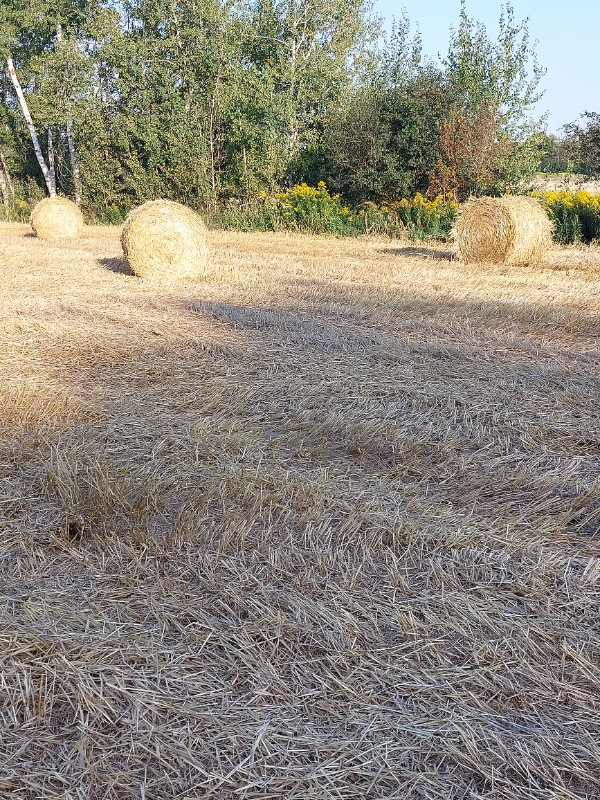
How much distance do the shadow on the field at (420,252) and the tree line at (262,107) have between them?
349cm

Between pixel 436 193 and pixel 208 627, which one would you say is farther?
pixel 436 193

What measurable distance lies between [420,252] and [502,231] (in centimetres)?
218

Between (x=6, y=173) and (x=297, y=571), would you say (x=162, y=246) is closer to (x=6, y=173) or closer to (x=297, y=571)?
(x=297, y=571)

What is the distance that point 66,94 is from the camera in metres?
21.2

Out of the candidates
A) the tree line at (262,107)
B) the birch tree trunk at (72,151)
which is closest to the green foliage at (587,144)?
the tree line at (262,107)

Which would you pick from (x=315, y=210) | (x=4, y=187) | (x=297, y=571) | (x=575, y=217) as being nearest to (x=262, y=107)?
(x=315, y=210)

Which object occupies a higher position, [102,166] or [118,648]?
[102,166]

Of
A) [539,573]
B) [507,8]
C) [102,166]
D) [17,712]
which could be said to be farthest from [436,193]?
[17,712]

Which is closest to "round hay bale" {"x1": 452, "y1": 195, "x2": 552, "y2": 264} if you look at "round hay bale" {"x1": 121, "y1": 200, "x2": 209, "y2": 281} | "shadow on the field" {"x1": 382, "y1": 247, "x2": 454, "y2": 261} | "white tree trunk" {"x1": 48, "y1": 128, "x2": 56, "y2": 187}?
"shadow on the field" {"x1": 382, "y1": 247, "x2": 454, "y2": 261}

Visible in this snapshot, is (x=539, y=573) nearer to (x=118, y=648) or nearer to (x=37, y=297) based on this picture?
(x=118, y=648)

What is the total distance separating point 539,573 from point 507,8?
19058 millimetres

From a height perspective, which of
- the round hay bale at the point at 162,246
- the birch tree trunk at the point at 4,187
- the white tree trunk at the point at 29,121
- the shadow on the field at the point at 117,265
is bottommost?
the shadow on the field at the point at 117,265

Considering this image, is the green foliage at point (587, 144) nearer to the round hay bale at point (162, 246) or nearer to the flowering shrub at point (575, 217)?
the flowering shrub at point (575, 217)

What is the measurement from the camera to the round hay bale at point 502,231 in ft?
34.9
